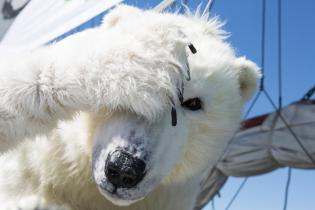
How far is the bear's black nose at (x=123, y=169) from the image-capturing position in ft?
2.47

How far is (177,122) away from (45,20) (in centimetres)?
207

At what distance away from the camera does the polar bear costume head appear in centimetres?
78

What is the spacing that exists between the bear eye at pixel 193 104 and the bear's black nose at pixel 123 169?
216 millimetres

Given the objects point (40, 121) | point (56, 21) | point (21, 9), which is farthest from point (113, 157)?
point (21, 9)

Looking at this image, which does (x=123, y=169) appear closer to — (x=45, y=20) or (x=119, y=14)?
(x=119, y=14)

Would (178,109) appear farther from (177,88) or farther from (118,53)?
(118,53)

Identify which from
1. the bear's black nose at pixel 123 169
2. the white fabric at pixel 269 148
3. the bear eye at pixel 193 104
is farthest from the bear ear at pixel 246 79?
the white fabric at pixel 269 148

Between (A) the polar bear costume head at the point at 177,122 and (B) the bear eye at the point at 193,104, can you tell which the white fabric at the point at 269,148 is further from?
(B) the bear eye at the point at 193,104

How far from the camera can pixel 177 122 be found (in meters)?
0.92

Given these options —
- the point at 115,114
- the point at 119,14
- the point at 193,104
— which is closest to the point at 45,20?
the point at 119,14

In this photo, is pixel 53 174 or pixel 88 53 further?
pixel 53 174

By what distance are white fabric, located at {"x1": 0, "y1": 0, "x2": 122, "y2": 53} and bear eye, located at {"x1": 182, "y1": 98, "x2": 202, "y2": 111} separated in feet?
5.49

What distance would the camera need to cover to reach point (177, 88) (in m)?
0.84

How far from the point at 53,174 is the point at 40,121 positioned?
0.99 ft
